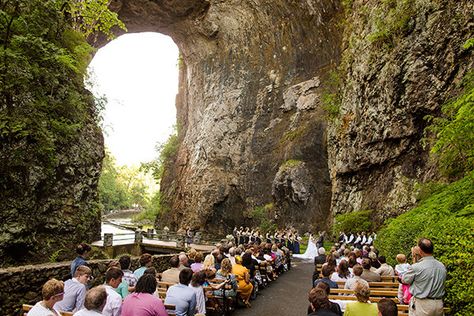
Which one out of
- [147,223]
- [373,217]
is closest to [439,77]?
[373,217]

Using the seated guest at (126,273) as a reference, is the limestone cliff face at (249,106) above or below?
above

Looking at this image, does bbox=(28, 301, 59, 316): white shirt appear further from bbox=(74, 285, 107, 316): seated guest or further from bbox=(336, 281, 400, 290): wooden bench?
bbox=(336, 281, 400, 290): wooden bench

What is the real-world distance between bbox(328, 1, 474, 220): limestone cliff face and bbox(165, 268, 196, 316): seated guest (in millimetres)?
16221

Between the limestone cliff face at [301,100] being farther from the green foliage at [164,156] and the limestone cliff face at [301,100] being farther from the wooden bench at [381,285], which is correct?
the wooden bench at [381,285]

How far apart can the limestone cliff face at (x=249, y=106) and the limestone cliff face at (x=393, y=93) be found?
25.1 feet

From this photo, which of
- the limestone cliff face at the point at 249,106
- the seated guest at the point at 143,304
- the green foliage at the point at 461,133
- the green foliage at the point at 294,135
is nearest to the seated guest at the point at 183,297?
the seated guest at the point at 143,304

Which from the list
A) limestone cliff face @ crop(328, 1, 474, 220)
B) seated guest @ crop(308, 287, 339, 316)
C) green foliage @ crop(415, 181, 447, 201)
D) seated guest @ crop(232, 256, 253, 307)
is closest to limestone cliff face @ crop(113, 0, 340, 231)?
limestone cliff face @ crop(328, 1, 474, 220)

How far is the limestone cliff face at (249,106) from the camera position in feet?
110

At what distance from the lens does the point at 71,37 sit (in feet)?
59.3

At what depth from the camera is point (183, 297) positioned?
6.11 metres

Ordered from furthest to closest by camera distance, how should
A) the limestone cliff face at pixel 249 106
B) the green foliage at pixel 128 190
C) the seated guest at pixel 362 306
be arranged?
the green foliage at pixel 128 190 < the limestone cliff face at pixel 249 106 < the seated guest at pixel 362 306

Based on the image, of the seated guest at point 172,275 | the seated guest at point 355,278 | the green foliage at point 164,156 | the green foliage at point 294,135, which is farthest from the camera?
A: the green foliage at point 164,156

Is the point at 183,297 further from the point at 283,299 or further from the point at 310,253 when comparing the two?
the point at 310,253

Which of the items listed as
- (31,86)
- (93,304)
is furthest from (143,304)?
(31,86)
